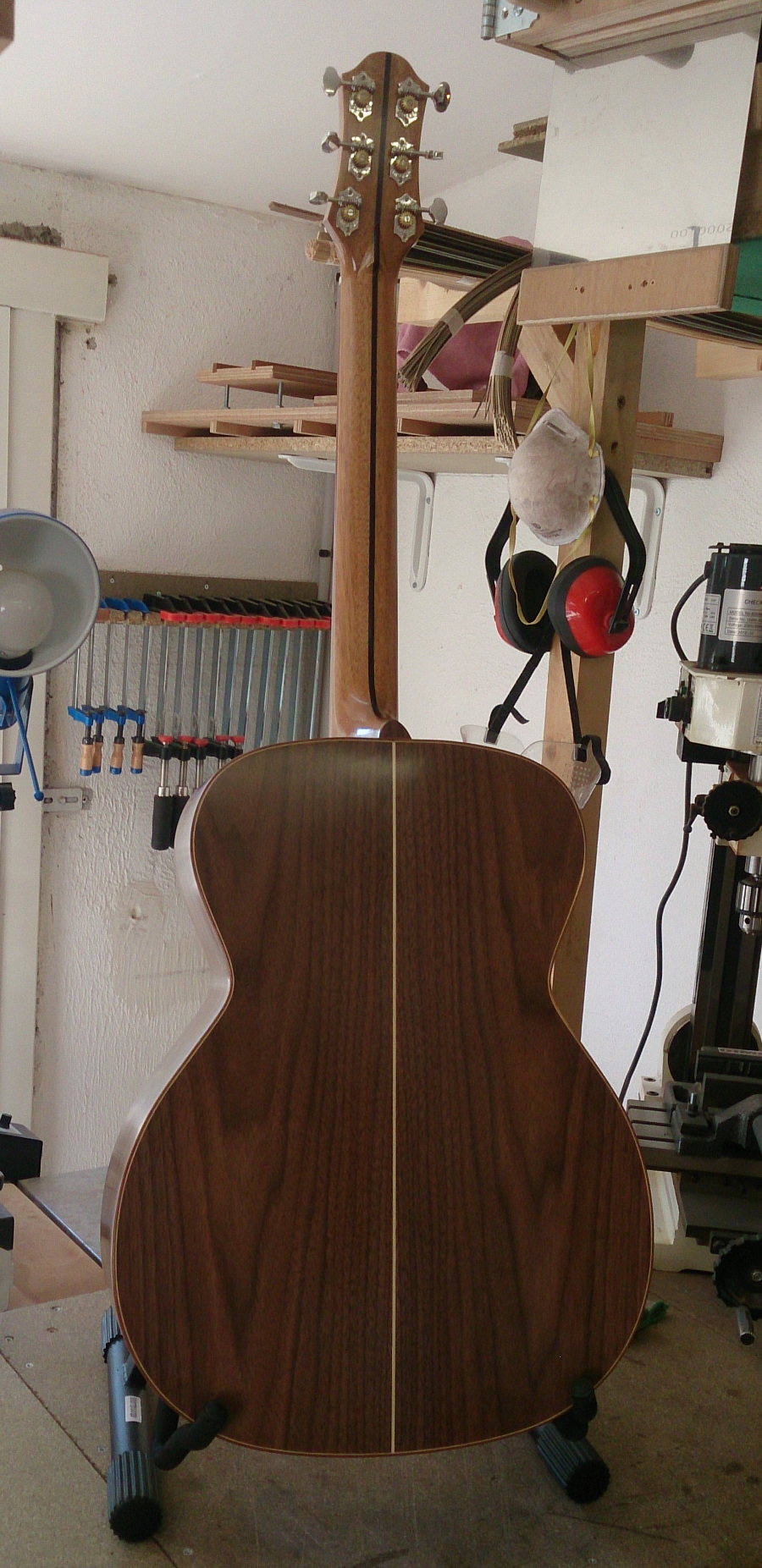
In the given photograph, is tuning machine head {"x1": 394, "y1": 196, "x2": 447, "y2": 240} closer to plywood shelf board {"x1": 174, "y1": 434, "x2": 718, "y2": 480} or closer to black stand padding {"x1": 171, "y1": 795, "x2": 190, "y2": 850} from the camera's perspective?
plywood shelf board {"x1": 174, "y1": 434, "x2": 718, "y2": 480}

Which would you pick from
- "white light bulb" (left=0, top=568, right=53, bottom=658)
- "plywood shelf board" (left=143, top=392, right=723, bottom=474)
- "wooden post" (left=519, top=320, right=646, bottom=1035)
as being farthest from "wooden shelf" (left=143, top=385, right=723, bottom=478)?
"white light bulb" (left=0, top=568, right=53, bottom=658)

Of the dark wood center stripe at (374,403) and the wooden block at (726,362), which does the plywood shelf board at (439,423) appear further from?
the dark wood center stripe at (374,403)

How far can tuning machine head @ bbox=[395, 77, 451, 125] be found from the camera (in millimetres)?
1171

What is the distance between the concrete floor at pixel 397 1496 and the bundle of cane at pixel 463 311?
1082 millimetres

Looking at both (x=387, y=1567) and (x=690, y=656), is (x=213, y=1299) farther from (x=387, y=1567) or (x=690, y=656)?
(x=690, y=656)

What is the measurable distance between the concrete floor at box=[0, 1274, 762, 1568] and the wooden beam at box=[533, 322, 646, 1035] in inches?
16.4

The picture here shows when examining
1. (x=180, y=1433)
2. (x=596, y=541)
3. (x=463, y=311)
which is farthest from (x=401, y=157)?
(x=180, y=1433)

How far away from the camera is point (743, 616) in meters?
1.38

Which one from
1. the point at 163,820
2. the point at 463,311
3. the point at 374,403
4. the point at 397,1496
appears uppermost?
the point at 463,311

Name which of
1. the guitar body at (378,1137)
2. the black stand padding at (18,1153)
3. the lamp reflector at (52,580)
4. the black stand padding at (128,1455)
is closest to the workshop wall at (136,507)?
the lamp reflector at (52,580)

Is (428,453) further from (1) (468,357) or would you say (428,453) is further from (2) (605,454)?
(2) (605,454)

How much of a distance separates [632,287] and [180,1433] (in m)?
1.04

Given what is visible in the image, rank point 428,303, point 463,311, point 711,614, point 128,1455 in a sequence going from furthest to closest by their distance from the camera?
point 428,303 < point 711,614 < point 463,311 < point 128,1455

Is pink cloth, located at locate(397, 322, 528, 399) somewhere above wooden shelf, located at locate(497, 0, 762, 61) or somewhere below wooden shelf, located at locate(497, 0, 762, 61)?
below
